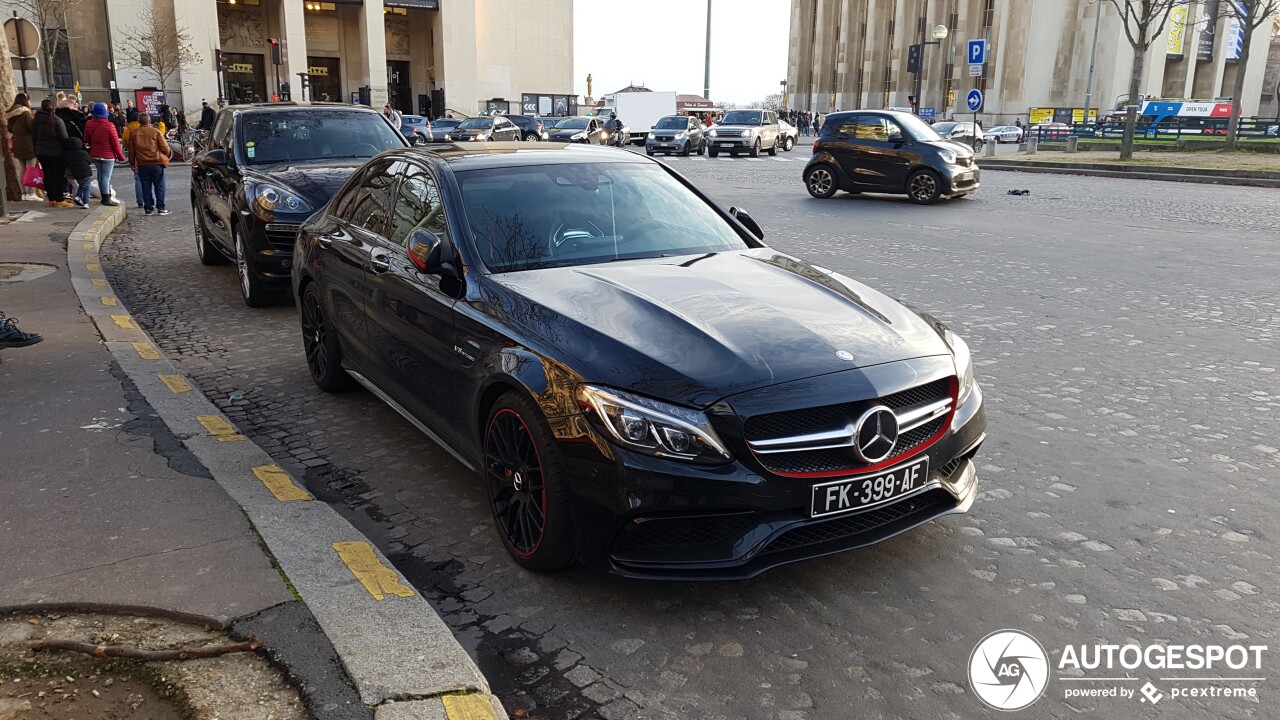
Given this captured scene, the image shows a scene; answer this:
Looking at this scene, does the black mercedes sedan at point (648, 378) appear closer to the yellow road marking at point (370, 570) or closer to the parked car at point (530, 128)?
the yellow road marking at point (370, 570)

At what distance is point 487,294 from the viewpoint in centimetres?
417

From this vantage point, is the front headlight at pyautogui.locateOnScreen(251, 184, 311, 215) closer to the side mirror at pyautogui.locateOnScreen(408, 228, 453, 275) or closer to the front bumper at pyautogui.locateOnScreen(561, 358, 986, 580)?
the side mirror at pyautogui.locateOnScreen(408, 228, 453, 275)

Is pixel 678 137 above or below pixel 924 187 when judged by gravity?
above

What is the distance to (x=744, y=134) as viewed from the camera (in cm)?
3484

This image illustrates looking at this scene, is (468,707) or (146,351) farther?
(146,351)

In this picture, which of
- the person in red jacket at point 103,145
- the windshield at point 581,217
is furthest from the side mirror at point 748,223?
the person in red jacket at point 103,145

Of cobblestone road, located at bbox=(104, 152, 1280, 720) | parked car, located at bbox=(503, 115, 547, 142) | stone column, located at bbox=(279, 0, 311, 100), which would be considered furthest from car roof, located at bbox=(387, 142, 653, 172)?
stone column, located at bbox=(279, 0, 311, 100)

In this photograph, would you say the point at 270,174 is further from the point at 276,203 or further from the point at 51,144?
the point at 51,144

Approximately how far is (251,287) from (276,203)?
2.75ft

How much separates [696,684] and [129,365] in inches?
200

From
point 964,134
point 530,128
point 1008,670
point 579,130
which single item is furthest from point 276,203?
point 530,128

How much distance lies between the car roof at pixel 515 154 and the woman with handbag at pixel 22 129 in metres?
14.1

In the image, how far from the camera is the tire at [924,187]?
1839cm

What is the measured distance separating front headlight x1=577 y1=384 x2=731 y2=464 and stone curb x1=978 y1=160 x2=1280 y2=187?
24973 mm
